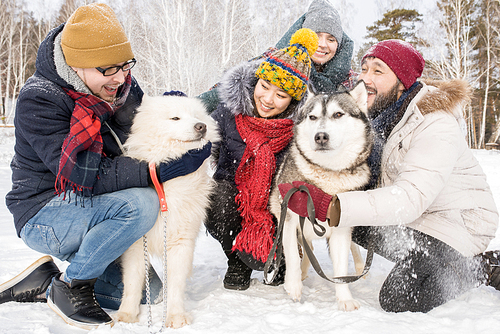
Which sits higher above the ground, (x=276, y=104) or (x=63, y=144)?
(x=276, y=104)

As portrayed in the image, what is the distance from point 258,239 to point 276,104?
105 centimetres

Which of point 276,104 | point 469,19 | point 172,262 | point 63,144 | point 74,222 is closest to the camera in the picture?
point 63,144

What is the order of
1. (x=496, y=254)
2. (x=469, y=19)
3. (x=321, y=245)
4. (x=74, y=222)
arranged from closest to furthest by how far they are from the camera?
(x=74, y=222), (x=496, y=254), (x=321, y=245), (x=469, y=19)

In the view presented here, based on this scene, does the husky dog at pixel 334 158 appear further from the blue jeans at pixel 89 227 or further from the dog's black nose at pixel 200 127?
the blue jeans at pixel 89 227

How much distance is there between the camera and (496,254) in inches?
84.4

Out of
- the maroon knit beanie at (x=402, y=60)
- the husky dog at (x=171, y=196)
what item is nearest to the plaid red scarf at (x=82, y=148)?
the husky dog at (x=171, y=196)

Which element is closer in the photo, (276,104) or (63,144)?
(63,144)

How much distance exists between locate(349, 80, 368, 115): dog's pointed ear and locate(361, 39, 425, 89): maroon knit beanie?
1.15 feet

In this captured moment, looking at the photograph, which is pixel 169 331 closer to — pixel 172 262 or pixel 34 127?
pixel 172 262

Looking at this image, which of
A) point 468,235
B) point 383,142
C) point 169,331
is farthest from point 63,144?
point 468,235

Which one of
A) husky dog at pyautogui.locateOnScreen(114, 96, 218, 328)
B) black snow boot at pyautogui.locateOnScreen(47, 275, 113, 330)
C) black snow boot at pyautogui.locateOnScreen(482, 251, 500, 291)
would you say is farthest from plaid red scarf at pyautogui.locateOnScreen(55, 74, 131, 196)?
black snow boot at pyautogui.locateOnScreen(482, 251, 500, 291)

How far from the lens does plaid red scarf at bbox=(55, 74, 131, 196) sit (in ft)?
5.50

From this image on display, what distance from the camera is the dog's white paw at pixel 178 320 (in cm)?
175

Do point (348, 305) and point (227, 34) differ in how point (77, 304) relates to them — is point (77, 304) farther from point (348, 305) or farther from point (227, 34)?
point (227, 34)
